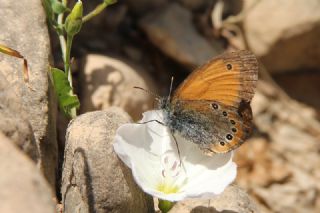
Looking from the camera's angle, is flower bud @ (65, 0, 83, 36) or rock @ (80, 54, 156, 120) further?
rock @ (80, 54, 156, 120)

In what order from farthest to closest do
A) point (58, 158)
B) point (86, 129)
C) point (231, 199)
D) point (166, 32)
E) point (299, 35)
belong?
point (299, 35)
point (166, 32)
point (58, 158)
point (231, 199)
point (86, 129)

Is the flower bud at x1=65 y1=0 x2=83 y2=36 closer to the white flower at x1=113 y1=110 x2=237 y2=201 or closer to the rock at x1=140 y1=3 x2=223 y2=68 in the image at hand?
the white flower at x1=113 y1=110 x2=237 y2=201

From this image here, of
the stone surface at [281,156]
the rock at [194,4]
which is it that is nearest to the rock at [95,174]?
the stone surface at [281,156]

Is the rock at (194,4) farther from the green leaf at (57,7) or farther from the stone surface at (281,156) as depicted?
the green leaf at (57,7)

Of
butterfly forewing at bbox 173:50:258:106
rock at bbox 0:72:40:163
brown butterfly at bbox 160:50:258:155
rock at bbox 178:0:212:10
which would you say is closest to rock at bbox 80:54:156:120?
brown butterfly at bbox 160:50:258:155

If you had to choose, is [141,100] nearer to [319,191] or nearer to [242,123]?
[242,123]

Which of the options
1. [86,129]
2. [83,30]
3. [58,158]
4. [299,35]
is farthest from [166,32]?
[86,129]

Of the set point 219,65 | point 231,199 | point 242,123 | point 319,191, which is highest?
point 219,65
